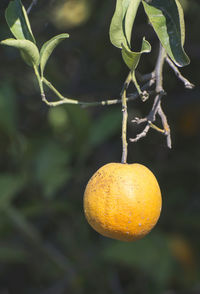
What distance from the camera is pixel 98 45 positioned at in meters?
2.08

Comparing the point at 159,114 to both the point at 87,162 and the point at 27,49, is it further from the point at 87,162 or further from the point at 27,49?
the point at 87,162

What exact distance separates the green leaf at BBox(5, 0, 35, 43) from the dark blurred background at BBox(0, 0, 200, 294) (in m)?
0.84

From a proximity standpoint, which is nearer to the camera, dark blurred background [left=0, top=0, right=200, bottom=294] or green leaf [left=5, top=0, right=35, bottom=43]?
green leaf [left=5, top=0, right=35, bottom=43]

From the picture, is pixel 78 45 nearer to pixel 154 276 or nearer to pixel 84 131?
pixel 84 131

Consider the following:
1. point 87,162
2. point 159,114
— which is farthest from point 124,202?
point 87,162

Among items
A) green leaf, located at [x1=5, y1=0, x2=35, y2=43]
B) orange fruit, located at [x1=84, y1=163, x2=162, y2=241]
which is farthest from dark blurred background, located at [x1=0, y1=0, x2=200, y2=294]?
orange fruit, located at [x1=84, y1=163, x2=162, y2=241]

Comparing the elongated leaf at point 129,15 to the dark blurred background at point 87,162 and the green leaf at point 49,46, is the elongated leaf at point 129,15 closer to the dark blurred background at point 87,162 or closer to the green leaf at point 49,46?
the green leaf at point 49,46

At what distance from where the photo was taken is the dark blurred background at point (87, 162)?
74.9 inches

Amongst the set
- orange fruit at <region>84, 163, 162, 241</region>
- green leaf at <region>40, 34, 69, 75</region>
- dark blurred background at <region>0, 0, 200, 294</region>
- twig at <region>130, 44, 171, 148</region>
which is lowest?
dark blurred background at <region>0, 0, 200, 294</region>

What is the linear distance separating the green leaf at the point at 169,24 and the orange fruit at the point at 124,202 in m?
0.19

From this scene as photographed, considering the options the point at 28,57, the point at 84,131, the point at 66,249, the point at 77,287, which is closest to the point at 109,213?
the point at 28,57

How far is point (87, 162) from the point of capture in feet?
7.48

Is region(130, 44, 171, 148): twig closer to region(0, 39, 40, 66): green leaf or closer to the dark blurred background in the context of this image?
region(0, 39, 40, 66): green leaf

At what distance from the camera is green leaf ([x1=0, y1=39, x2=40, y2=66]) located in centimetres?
81
